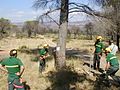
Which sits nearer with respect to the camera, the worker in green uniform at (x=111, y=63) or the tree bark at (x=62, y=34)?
the worker in green uniform at (x=111, y=63)

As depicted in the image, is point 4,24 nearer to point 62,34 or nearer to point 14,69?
point 62,34

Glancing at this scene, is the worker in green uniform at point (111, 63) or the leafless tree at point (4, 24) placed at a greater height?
the leafless tree at point (4, 24)

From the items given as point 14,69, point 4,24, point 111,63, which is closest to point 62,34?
point 111,63

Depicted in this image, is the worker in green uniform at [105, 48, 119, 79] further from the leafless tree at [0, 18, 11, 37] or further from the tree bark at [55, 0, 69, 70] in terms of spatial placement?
the leafless tree at [0, 18, 11, 37]

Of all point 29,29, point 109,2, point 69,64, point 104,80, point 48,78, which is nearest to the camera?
point 104,80

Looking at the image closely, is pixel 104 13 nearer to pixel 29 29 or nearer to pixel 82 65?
pixel 82 65

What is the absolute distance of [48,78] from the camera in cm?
1427

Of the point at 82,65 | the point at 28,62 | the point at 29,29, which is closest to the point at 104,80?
the point at 82,65

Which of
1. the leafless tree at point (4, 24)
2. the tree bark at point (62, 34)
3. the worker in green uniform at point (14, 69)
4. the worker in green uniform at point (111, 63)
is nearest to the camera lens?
the worker in green uniform at point (14, 69)

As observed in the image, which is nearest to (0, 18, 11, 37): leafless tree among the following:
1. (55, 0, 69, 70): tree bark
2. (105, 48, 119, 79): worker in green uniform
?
(55, 0, 69, 70): tree bark

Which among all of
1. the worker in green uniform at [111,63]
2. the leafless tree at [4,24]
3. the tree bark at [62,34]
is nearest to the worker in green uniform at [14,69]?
the worker in green uniform at [111,63]

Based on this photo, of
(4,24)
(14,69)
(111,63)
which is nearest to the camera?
(14,69)

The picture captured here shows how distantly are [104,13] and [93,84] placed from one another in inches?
203

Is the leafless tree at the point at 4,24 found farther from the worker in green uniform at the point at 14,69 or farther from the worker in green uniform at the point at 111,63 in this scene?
the worker in green uniform at the point at 14,69
